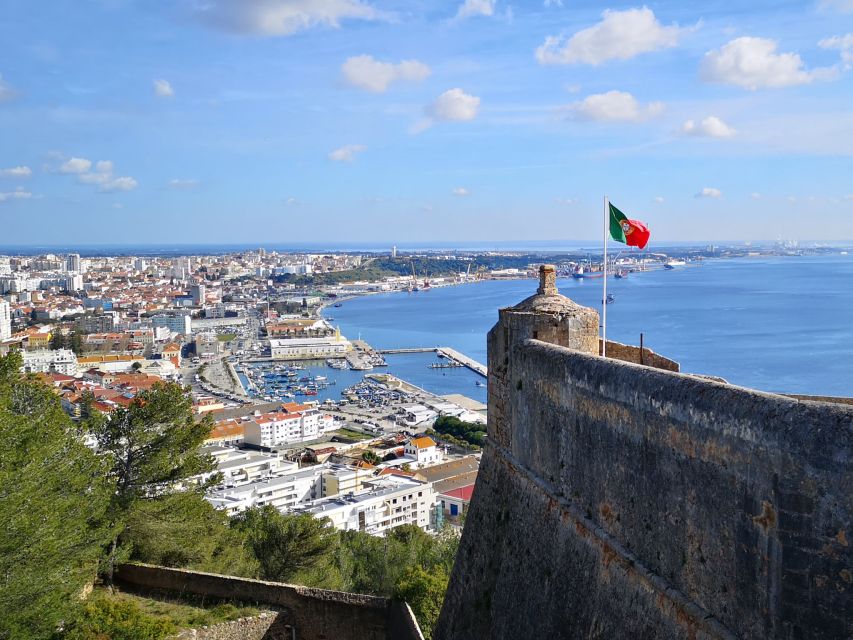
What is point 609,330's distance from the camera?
72.4m

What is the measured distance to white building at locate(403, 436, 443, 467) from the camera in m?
47.4

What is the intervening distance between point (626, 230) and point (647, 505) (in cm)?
492

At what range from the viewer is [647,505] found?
17.0 ft

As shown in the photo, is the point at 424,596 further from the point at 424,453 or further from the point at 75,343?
the point at 75,343

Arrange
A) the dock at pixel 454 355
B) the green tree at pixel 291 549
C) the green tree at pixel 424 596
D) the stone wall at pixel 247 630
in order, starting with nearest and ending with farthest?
the stone wall at pixel 247 630 → the green tree at pixel 424 596 → the green tree at pixel 291 549 → the dock at pixel 454 355

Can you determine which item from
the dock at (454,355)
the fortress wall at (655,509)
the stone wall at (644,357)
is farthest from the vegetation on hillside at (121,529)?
the dock at (454,355)

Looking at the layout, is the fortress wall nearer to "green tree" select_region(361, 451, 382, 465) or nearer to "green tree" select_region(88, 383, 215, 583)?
"green tree" select_region(88, 383, 215, 583)

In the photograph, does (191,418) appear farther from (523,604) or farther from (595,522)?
(595,522)

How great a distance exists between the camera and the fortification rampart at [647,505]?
376 cm

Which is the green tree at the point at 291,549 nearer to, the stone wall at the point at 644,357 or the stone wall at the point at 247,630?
the stone wall at the point at 247,630

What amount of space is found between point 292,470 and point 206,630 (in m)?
33.9

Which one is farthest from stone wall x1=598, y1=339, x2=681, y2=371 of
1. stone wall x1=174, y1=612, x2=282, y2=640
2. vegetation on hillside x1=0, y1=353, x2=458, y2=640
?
stone wall x1=174, y1=612, x2=282, y2=640

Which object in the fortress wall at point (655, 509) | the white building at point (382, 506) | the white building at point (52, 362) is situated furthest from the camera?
the white building at point (52, 362)

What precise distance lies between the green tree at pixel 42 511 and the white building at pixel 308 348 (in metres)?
89.9
